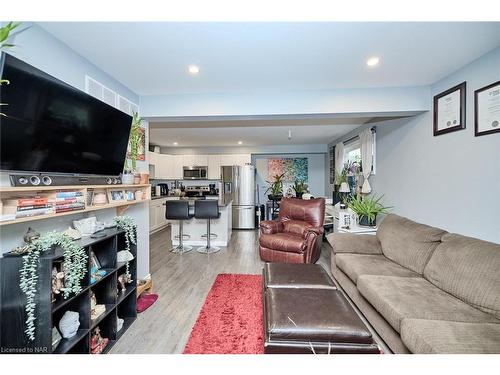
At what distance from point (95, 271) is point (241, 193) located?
4.55 metres

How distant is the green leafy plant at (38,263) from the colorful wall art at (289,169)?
227 inches

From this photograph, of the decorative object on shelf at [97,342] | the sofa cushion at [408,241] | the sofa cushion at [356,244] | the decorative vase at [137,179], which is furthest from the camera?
the sofa cushion at [356,244]

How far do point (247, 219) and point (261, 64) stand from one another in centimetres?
460

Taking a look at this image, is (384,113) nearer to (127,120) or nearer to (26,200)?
(127,120)

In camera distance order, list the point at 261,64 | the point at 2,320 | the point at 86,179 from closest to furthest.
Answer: the point at 2,320 < the point at 86,179 < the point at 261,64

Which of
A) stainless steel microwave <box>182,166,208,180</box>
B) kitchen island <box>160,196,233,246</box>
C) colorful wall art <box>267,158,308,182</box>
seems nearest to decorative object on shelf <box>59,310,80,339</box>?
kitchen island <box>160,196,233,246</box>

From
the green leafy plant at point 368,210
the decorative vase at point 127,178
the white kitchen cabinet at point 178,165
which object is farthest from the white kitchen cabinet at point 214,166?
the decorative vase at point 127,178

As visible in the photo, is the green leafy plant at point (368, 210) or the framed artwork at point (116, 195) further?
the green leafy plant at point (368, 210)

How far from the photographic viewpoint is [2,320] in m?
1.21

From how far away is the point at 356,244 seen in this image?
2.68m

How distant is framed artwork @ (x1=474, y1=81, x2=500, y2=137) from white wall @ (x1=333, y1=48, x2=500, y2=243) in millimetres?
51

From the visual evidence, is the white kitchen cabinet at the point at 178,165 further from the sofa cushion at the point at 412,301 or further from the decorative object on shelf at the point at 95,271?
the sofa cushion at the point at 412,301

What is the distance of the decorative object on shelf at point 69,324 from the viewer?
141 cm
